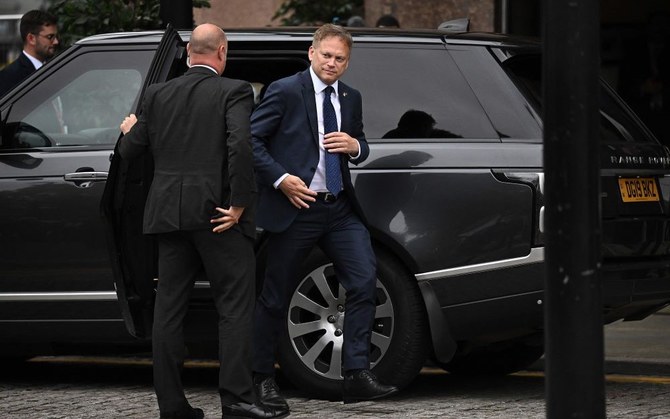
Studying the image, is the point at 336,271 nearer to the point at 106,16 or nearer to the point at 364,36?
the point at 364,36

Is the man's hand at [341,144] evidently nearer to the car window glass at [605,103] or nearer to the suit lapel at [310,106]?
the suit lapel at [310,106]

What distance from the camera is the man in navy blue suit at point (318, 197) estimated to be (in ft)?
23.9

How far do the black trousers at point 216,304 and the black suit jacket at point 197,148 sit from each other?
110 mm

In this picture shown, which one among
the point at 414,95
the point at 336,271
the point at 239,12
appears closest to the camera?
the point at 336,271

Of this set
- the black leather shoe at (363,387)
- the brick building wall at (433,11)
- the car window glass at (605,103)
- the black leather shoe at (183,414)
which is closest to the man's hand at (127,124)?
the black leather shoe at (183,414)

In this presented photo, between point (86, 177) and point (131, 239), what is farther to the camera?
point (86, 177)

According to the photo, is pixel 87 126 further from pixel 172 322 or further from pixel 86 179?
pixel 172 322

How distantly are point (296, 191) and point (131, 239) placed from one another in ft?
2.45

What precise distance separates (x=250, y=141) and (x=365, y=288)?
96cm

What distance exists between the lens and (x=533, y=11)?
575 inches

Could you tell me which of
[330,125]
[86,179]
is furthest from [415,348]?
[86,179]

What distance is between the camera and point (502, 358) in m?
8.62

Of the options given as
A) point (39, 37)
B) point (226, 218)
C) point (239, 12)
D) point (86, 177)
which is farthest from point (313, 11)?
point (226, 218)

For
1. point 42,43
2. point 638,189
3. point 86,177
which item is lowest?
point 638,189
